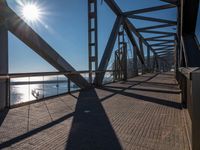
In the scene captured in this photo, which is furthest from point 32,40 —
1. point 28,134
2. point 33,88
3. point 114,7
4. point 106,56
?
point 114,7

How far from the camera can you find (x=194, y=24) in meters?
4.12

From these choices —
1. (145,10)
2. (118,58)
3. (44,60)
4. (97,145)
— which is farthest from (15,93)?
(145,10)

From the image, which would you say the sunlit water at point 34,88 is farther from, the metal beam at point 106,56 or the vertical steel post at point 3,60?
the metal beam at point 106,56

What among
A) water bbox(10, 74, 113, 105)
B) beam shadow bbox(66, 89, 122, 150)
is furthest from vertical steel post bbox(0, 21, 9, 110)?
beam shadow bbox(66, 89, 122, 150)

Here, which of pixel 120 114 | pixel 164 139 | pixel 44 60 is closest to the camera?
pixel 164 139

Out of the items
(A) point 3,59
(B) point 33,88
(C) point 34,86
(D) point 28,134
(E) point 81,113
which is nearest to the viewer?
(D) point 28,134

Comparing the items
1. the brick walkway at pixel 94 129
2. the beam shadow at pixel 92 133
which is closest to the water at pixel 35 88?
the brick walkway at pixel 94 129

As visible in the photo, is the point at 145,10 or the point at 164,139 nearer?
the point at 164,139

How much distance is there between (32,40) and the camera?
504cm

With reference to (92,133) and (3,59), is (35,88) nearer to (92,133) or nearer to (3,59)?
(3,59)

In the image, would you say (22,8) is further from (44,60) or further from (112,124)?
(112,124)

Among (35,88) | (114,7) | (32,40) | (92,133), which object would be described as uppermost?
(114,7)

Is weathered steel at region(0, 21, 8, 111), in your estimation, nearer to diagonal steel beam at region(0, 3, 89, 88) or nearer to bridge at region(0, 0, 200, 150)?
bridge at region(0, 0, 200, 150)

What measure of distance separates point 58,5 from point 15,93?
A: 17.7ft
